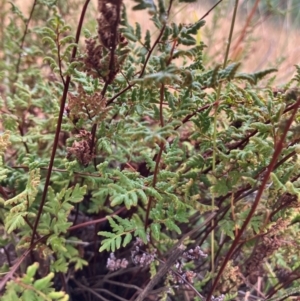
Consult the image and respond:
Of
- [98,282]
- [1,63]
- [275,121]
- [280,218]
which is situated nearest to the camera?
[275,121]

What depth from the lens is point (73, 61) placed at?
0.45 meters

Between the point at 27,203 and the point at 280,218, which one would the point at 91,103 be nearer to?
the point at 27,203

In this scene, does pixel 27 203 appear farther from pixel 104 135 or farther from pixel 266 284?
pixel 266 284

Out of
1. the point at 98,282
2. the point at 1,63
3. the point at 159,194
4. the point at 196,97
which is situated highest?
the point at 1,63

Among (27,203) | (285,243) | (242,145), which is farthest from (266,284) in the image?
(27,203)

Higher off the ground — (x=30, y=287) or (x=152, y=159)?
(x=152, y=159)

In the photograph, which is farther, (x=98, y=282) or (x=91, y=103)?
(x=98, y=282)

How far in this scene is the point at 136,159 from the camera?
24.3 inches

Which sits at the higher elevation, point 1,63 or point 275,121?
point 1,63

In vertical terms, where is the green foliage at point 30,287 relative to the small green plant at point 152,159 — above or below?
below

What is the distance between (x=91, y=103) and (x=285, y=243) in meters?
0.31

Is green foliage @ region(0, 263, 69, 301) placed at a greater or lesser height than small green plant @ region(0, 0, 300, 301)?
lesser

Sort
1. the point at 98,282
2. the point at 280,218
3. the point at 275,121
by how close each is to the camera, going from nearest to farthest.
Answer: the point at 275,121
the point at 280,218
the point at 98,282

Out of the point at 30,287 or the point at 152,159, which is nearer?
the point at 30,287
